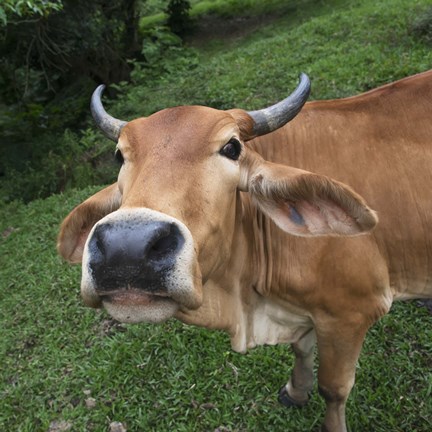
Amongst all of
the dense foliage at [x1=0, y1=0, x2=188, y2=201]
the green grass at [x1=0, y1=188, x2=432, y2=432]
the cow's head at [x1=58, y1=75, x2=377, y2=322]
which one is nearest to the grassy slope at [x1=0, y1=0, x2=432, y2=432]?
the green grass at [x1=0, y1=188, x2=432, y2=432]

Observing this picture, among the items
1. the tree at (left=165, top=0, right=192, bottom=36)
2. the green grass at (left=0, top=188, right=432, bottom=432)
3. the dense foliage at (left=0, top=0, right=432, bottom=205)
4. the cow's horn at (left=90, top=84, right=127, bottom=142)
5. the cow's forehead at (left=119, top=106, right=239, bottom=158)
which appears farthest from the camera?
the tree at (left=165, top=0, right=192, bottom=36)

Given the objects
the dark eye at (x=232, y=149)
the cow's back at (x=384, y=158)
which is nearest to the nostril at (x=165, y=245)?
the dark eye at (x=232, y=149)

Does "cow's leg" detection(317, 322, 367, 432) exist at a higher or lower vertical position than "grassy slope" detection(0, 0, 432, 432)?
higher

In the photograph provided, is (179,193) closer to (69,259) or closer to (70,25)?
(69,259)

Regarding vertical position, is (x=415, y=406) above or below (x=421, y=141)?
below

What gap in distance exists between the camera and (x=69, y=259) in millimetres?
2516

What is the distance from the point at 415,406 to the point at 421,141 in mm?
1651

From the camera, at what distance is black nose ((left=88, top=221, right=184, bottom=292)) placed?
4.95 ft

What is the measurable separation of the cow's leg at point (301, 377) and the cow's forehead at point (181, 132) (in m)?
1.50

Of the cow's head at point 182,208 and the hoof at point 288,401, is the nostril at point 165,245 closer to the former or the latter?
the cow's head at point 182,208

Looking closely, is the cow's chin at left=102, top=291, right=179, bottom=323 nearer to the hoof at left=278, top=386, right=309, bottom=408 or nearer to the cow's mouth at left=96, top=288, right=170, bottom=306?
the cow's mouth at left=96, top=288, right=170, bottom=306

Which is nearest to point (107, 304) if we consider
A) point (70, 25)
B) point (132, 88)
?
point (70, 25)

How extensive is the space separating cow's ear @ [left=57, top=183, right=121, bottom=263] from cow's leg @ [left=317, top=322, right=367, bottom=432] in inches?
49.8

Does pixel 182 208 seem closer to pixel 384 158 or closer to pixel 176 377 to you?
pixel 384 158
